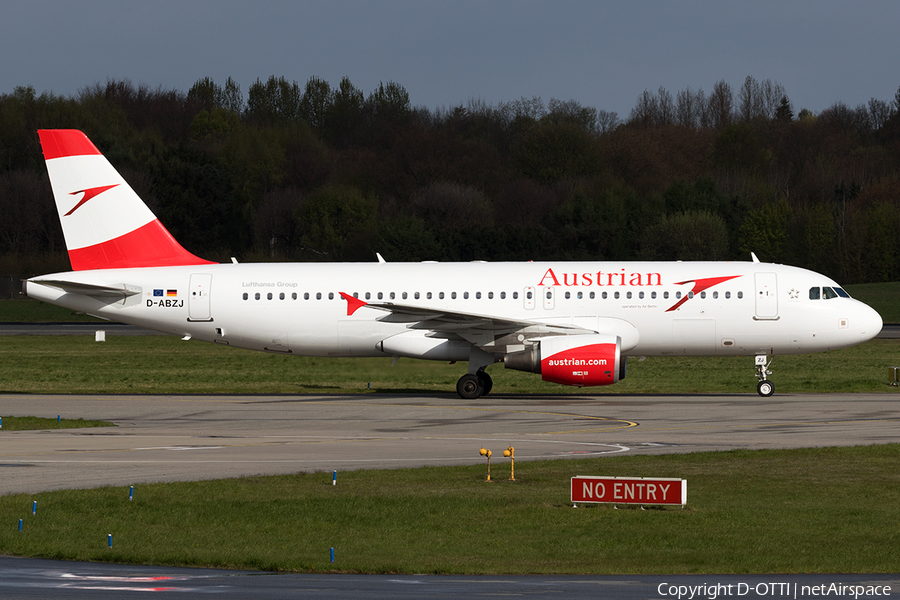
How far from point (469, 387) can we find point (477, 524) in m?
19.9

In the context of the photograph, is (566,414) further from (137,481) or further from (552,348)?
(137,481)

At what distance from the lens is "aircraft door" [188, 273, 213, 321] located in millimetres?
36719

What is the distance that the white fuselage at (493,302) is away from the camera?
35281mm

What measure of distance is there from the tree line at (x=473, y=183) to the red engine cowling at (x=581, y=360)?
64387 millimetres

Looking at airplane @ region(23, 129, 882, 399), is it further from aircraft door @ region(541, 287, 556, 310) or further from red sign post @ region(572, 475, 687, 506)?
red sign post @ region(572, 475, 687, 506)

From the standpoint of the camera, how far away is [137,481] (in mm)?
19406

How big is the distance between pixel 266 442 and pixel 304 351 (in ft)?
39.0

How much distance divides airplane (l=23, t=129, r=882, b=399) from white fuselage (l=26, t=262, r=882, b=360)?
0.04 meters

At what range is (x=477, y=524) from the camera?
1573 cm

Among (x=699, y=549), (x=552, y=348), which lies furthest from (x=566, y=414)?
(x=699, y=549)

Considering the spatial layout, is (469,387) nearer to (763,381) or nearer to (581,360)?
(581,360)

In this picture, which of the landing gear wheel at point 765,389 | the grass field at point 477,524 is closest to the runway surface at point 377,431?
the landing gear wheel at point 765,389

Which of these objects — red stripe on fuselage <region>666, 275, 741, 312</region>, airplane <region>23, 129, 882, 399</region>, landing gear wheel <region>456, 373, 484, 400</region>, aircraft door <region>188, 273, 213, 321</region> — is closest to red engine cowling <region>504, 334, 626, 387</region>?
airplane <region>23, 129, 882, 399</region>

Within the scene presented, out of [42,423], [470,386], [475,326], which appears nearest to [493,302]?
[475,326]
